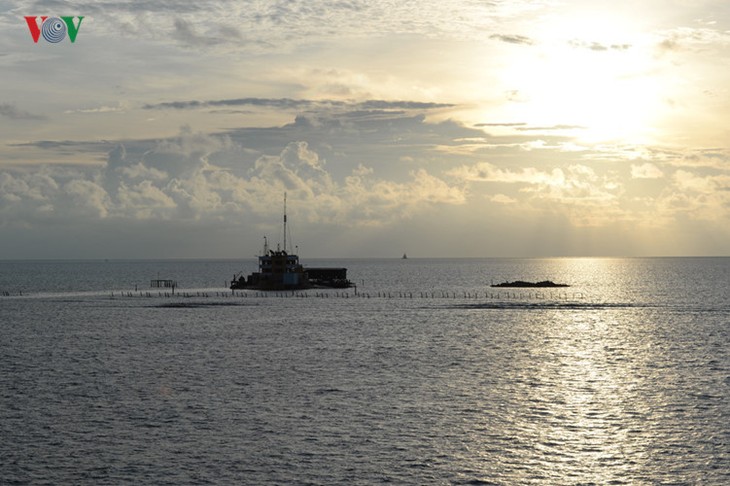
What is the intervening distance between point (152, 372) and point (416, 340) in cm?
4118

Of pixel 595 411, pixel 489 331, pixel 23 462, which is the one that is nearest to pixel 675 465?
pixel 595 411

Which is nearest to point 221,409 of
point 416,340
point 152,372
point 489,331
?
point 152,372

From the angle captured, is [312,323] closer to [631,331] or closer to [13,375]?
[631,331]

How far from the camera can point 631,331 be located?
124 meters

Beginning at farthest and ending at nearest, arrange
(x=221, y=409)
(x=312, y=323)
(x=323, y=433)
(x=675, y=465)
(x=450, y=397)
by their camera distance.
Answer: (x=312, y=323) → (x=450, y=397) → (x=221, y=409) → (x=323, y=433) → (x=675, y=465)

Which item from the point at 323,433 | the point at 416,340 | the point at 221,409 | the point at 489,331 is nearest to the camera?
the point at 323,433

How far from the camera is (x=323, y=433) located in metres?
51.3

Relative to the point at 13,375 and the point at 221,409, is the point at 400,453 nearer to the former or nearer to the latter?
the point at 221,409

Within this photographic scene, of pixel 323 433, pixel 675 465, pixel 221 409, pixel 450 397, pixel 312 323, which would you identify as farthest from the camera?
pixel 312 323

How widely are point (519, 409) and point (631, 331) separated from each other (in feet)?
235

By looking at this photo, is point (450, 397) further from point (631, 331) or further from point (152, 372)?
point (631, 331)

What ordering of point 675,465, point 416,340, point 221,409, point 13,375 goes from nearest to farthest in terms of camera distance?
point 675,465 → point 221,409 → point 13,375 → point 416,340

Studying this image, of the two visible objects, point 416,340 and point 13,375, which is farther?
point 416,340

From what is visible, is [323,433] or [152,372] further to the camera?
[152,372]
